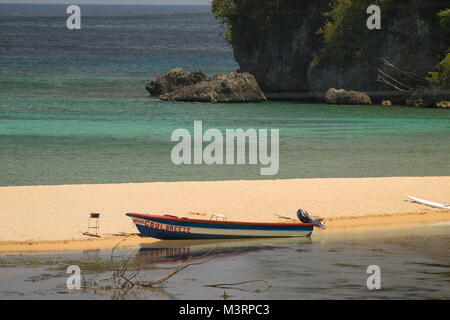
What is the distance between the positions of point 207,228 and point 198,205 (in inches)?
186

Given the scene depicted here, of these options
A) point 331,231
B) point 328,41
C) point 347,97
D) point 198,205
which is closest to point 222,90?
point 328,41

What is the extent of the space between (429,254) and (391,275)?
300 centimetres

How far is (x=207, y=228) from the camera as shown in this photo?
87.0 feet

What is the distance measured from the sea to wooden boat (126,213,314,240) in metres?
0.32

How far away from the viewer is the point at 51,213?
96.1 feet

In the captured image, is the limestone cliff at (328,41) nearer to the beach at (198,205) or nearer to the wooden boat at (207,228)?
the beach at (198,205)

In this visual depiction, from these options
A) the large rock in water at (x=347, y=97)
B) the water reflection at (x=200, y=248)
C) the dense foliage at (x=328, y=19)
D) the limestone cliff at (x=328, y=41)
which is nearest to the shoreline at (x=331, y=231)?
the water reflection at (x=200, y=248)

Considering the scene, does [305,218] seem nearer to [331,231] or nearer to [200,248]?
[331,231]

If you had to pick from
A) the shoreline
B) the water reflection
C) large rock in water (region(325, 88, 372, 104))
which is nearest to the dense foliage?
large rock in water (region(325, 88, 372, 104))

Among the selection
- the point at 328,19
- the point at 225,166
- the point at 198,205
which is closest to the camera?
the point at 198,205

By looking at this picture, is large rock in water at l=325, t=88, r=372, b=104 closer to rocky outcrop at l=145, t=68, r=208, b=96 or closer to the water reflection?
rocky outcrop at l=145, t=68, r=208, b=96
